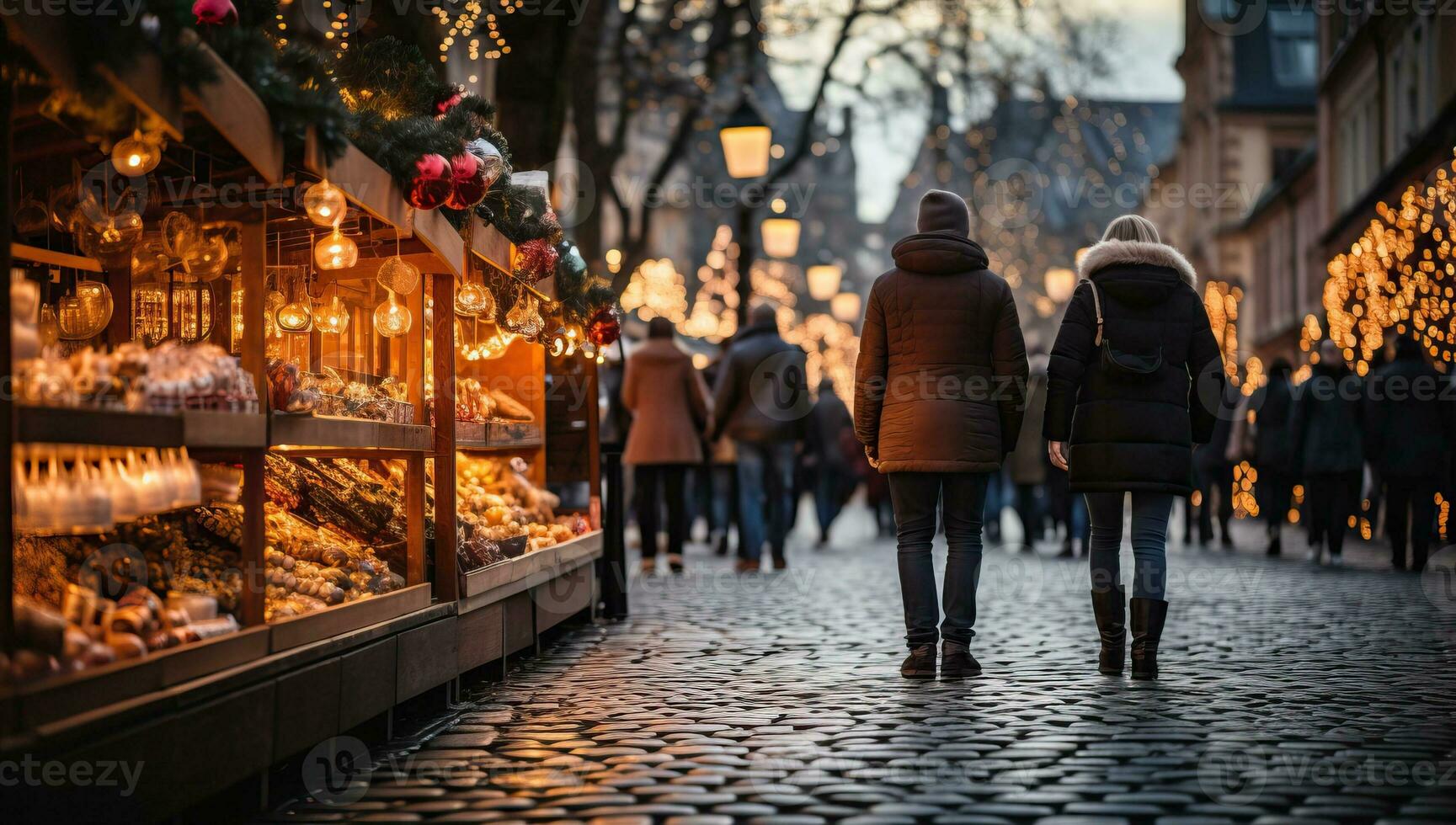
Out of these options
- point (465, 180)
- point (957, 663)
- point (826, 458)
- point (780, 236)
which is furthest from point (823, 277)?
point (465, 180)

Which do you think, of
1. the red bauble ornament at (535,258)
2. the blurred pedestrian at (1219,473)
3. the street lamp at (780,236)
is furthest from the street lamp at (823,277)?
the red bauble ornament at (535,258)

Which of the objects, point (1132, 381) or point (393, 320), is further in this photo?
point (1132, 381)

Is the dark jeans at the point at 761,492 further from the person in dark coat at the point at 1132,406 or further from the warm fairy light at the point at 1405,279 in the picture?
the person in dark coat at the point at 1132,406

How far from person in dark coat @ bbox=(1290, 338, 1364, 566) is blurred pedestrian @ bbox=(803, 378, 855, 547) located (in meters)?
6.38

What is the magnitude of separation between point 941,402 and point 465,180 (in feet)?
8.29

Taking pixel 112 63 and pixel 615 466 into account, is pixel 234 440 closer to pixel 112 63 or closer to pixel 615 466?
pixel 112 63

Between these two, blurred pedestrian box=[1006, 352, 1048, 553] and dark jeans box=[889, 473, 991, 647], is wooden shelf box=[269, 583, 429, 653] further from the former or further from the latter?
blurred pedestrian box=[1006, 352, 1048, 553]

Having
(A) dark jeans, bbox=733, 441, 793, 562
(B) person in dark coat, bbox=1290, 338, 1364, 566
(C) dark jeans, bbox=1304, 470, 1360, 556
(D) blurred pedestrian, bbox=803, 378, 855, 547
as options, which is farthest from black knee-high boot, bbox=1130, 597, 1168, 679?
(D) blurred pedestrian, bbox=803, 378, 855, 547

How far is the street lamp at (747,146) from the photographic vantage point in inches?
718

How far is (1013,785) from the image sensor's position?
5445mm

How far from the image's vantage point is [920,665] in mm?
8070

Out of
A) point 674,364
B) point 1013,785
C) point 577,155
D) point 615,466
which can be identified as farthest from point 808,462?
point 1013,785

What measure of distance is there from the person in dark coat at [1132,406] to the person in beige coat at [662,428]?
6.82 meters

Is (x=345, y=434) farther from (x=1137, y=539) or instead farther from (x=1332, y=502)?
(x=1332, y=502)
